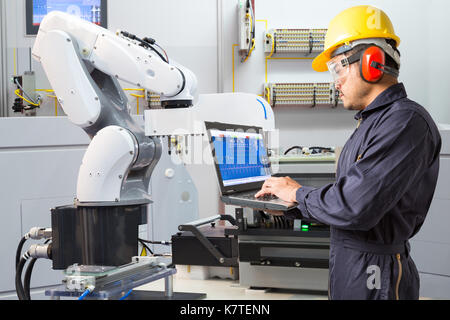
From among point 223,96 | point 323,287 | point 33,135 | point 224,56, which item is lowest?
point 323,287

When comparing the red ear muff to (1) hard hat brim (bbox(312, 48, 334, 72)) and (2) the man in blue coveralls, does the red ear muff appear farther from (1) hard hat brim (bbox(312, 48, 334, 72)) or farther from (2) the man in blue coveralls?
(1) hard hat brim (bbox(312, 48, 334, 72))

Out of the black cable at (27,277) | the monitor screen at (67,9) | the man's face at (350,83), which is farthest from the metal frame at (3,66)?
the man's face at (350,83)

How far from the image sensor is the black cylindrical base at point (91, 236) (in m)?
1.56

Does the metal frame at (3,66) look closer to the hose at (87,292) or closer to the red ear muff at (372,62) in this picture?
the hose at (87,292)

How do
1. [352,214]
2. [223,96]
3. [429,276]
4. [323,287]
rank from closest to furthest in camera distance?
1. [352,214]
2. [323,287]
3. [223,96]
4. [429,276]

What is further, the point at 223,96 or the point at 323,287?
the point at 223,96

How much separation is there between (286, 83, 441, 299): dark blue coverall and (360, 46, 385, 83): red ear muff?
54 millimetres

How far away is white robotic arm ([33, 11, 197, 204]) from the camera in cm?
160

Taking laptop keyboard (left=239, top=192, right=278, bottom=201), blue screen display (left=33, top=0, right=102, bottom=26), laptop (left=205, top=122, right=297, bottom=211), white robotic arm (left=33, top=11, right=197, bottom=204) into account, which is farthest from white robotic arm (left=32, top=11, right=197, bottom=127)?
blue screen display (left=33, top=0, right=102, bottom=26)

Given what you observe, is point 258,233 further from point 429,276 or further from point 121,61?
point 429,276

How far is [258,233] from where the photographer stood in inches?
61.5

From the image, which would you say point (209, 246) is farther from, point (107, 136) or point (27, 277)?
point (27, 277)
